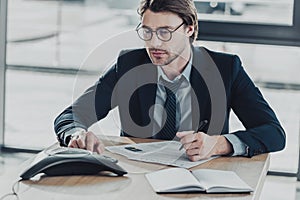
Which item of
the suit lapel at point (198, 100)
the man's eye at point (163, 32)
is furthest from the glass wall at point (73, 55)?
the man's eye at point (163, 32)

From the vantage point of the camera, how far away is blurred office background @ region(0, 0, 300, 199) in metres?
3.79

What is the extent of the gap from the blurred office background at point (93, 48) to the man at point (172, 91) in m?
1.03

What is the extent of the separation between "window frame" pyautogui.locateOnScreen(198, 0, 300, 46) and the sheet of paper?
1.59 m

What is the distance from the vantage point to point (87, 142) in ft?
6.95

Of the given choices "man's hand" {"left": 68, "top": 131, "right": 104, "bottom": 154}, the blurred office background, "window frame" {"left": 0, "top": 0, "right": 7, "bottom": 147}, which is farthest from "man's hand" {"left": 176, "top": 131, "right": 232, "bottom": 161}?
"window frame" {"left": 0, "top": 0, "right": 7, "bottom": 147}

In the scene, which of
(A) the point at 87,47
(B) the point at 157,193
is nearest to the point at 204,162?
(B) the point at 157,193

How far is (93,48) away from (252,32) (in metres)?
0.98

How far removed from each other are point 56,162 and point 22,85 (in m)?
2.62

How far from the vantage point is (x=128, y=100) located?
2510mm

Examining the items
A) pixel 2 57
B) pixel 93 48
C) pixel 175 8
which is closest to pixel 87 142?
pixel 175 8

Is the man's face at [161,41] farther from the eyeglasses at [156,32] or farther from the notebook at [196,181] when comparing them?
the notebook at [196,181]

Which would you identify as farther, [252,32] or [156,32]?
[252,32]

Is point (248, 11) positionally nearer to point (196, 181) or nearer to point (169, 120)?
point (169, 120)

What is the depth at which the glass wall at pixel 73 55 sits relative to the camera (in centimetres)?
382
